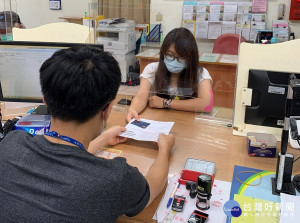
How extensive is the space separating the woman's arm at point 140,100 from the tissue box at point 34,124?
1.38ft

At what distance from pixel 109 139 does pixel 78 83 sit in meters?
0.68

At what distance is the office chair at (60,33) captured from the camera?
2223 mm

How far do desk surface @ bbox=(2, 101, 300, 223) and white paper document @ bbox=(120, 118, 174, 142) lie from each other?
0.03m

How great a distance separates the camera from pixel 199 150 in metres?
1.44

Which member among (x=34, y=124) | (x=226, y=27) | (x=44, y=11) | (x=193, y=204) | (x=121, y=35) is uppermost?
(x=44, y=11)

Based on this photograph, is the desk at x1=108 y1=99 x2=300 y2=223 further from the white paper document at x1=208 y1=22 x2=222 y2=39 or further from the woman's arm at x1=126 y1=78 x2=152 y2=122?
the white paper document at x1=208 y1=22 x2=222 y2=39

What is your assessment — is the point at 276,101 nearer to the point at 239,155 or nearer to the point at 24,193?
the point at 239,155

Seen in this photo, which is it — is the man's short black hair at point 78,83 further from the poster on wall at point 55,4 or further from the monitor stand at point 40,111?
the poster on wall at point 55,4

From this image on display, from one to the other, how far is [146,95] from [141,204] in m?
1.11

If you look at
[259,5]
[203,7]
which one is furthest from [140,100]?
[259,5]

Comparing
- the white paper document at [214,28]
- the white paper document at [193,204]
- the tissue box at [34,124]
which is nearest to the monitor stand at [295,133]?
the white paper document at [193,204]

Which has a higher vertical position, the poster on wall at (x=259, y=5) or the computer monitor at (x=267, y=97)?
the poster on wall at (x=259, y=5)

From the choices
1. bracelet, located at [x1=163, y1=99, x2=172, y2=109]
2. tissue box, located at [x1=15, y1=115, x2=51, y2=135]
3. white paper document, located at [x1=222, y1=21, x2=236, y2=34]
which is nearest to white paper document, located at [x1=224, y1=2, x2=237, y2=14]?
white paper document, located at [x1=222, y1=21, x2=236, y2=34]

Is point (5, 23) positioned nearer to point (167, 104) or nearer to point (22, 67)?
point (22, 67)
